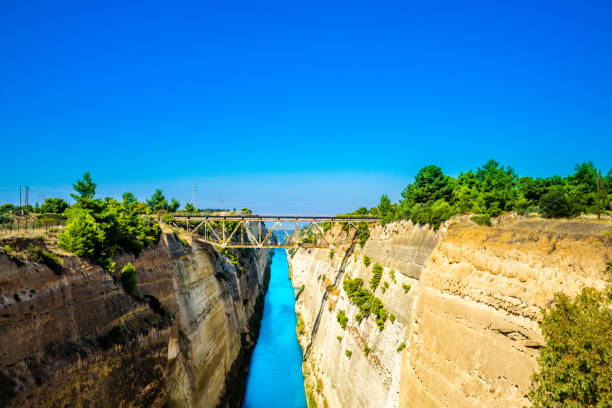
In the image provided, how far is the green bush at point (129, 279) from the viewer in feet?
54.9

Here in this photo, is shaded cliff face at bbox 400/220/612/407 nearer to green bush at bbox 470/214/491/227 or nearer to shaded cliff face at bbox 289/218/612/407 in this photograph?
shaded cliff face at bbox 289/218/612/407

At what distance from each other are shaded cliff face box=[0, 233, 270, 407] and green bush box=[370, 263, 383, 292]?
11.1 metres

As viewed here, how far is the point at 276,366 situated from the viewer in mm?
31625

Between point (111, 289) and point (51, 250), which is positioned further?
point (111, 289)

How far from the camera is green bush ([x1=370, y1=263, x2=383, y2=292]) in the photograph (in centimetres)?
2264

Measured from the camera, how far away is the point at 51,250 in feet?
45.0

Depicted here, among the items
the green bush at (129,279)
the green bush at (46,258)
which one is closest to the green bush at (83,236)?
the green bush at (46,258)

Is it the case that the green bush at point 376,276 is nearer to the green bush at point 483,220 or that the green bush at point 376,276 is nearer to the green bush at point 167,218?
the green bush at point 483,220

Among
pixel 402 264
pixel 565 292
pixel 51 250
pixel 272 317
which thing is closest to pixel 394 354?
pixel 402 264

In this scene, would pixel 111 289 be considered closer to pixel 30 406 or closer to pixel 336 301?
pixel 30 406

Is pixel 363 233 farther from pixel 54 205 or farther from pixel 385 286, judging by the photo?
pixel 54 205

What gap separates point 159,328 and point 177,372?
247 cm

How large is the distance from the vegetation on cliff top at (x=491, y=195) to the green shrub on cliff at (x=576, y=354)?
22.7 feet

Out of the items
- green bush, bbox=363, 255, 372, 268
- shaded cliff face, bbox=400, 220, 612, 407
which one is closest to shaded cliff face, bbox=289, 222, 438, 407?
green bush, bbox=363, 255, 372, 268
